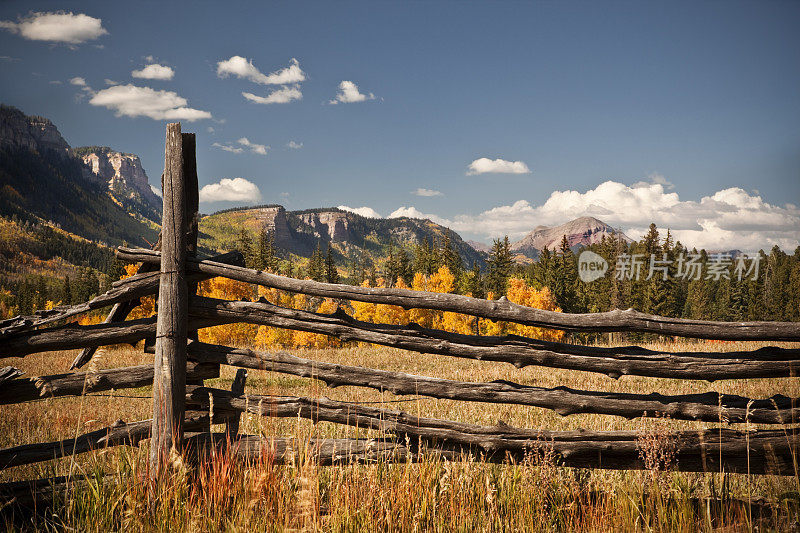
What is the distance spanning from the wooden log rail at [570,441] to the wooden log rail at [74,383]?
0.94 m

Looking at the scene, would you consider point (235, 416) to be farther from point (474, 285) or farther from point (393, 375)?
point (474, 285)

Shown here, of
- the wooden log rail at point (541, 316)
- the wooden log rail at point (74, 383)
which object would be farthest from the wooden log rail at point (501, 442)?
the wooden log rail at point (541, 316)

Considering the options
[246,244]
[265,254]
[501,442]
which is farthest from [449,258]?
[501,442]

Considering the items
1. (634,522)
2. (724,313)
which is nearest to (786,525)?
(634,522)

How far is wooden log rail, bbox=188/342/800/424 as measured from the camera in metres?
3.36

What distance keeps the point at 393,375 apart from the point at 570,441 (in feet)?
4.95

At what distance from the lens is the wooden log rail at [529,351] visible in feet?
10.8

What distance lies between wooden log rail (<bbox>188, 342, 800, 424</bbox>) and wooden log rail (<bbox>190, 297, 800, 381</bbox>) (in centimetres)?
21

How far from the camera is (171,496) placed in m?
2.82

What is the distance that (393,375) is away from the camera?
11.4ft

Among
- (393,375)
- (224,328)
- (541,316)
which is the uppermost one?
(541,316)

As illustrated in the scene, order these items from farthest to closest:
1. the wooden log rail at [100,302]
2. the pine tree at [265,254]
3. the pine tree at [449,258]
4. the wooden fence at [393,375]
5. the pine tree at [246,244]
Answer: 1. the pine tree at [449,258]
2. the pine tree at [265,254]
3. the pine tree at [246,244]
4. the wooden log rail at [100,302]
5. the wooden fence at [393,375]

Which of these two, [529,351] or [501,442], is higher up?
[529,351]

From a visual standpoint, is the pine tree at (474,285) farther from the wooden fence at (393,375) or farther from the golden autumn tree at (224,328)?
the wooden fence at (393,375)
